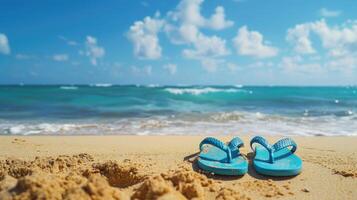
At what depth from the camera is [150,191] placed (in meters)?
2.12

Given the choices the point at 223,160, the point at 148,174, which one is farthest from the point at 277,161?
the point at 148,174

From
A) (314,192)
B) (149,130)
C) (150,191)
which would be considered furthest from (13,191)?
(149,130)

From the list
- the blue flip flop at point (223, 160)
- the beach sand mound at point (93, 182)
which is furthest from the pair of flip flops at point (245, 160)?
the beach sand mound at point (93, 182)

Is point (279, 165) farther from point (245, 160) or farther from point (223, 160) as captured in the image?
point (223, 160)

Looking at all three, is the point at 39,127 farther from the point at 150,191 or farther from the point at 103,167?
the point at 150,191

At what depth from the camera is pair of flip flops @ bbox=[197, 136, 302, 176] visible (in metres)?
3.22

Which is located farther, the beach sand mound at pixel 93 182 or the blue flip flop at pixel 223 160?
the blue flip flop at pixel 223 160

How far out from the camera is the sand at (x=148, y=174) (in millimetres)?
1978

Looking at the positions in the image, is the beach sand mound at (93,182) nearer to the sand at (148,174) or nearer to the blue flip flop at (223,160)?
the sand at (148,174)

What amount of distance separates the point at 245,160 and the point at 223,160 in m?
0.24

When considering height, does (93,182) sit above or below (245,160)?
above

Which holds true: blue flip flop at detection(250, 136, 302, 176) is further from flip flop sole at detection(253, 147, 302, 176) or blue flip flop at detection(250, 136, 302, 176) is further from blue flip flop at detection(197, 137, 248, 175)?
blue flip flop at detection(197, 137, 248, 175)

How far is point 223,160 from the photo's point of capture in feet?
11.5

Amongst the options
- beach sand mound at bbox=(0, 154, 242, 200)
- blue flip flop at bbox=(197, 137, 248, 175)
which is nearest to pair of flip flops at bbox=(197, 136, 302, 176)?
blue flip flop at bbox=(197, 137, 248, 175)
